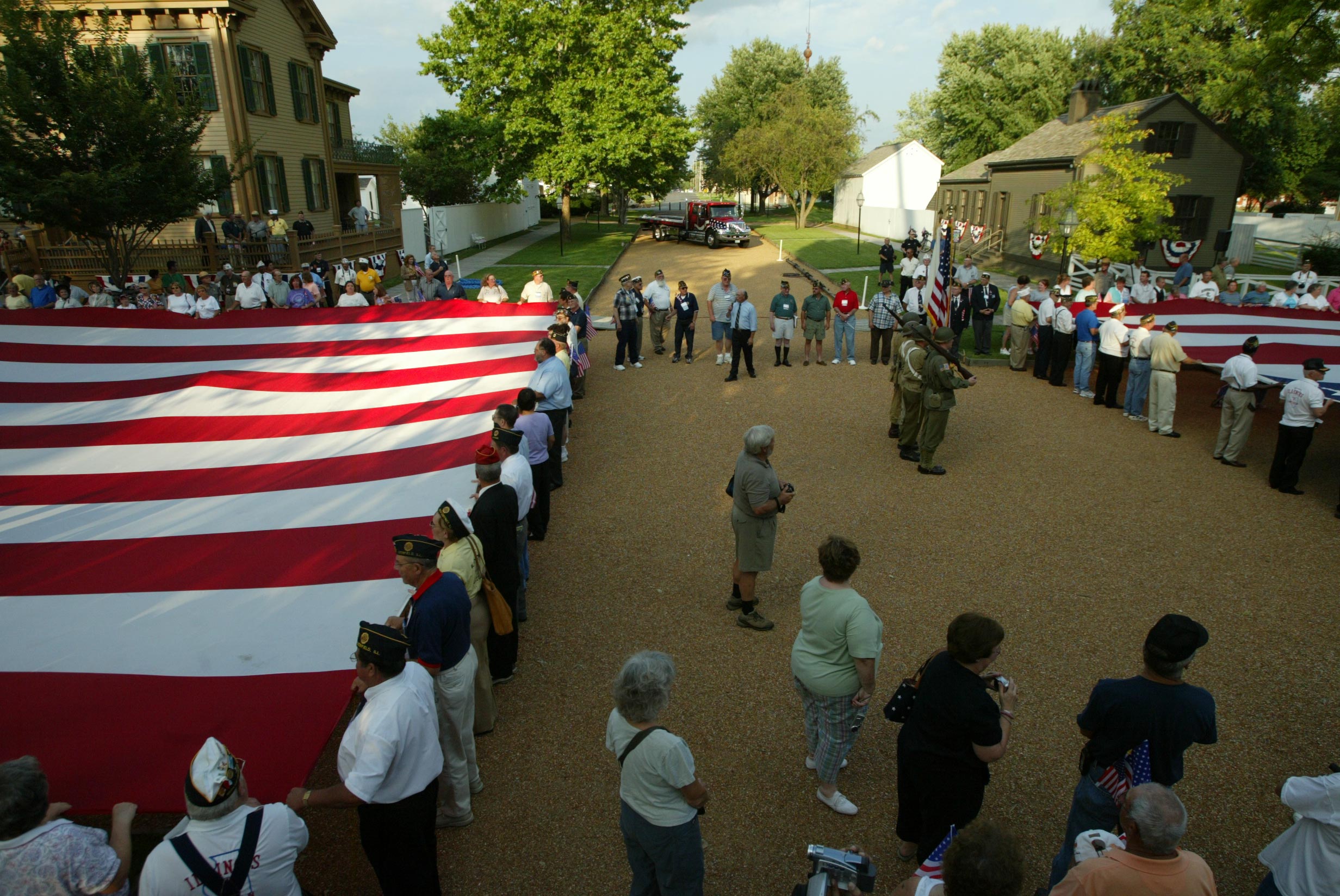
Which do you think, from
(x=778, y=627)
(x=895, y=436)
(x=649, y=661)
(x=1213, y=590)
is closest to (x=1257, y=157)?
(x=895, y=436)

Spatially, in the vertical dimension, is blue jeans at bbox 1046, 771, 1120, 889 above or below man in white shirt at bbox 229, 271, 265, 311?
below

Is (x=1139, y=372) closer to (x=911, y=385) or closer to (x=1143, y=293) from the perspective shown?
(x=911, y=385)

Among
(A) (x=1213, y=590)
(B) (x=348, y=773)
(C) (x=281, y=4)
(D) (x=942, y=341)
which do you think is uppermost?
(C) (x=281, y=4)

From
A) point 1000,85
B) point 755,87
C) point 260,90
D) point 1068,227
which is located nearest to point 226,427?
point 260,90

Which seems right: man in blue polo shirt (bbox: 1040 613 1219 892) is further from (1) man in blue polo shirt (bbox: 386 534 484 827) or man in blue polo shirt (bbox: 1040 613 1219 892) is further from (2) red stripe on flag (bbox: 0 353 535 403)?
(2) red stripe on flag (bbox: 0 353 535 403)

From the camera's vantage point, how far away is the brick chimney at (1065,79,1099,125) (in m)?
31.1

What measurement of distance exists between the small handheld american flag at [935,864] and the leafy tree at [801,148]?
47.2m

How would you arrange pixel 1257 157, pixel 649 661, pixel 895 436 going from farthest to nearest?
pixel 1257 157
pixel 895 436
pixel 649 661

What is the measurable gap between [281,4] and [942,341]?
924 inches

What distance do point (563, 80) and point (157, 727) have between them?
34.4 metres

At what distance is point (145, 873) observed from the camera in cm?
260

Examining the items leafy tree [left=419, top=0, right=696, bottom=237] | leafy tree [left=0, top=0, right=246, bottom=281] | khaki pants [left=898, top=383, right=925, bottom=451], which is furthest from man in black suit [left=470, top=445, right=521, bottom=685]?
leafy tree [left=419, top=0, right=696, bottom=237]

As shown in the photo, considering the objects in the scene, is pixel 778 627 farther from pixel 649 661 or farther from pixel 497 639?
pixel 649 661

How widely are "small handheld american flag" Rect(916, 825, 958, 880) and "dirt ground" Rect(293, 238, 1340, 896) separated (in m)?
0.90
